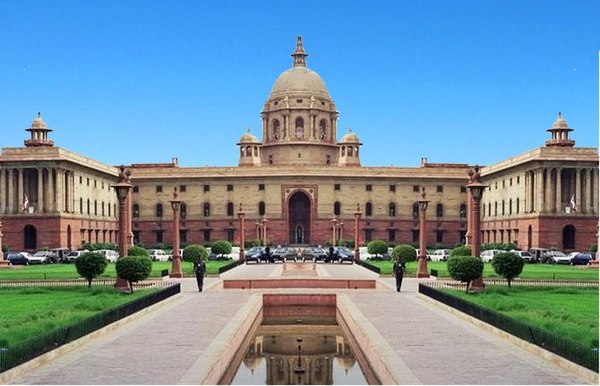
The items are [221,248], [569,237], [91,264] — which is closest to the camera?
[91,264]

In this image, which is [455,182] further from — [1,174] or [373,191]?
[1,174]

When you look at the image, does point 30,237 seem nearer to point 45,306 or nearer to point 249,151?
point 249,151

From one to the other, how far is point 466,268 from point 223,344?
519 inches

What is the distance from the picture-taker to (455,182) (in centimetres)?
8831

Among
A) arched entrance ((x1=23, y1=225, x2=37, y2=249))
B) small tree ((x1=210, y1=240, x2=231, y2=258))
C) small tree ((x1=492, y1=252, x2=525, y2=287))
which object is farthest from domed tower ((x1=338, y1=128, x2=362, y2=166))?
small tree ((x1=492, y1=252, x2=525, y2=287))

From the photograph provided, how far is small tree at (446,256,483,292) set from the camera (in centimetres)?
2727

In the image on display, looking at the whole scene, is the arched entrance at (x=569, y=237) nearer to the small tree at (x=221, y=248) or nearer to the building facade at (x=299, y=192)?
the building facade at (x=299, y=192)

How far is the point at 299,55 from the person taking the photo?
4124 inches

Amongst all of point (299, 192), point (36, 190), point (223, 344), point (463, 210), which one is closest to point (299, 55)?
point (299, 192)

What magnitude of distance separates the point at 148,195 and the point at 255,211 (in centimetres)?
1129

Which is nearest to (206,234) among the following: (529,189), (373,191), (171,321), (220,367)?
(373,191)

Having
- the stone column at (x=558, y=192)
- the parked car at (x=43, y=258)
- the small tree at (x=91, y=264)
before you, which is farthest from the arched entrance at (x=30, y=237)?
the small tree at (x=91, y=264)

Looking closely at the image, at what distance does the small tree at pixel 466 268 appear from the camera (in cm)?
2727

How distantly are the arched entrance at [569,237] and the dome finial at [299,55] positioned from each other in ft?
151
